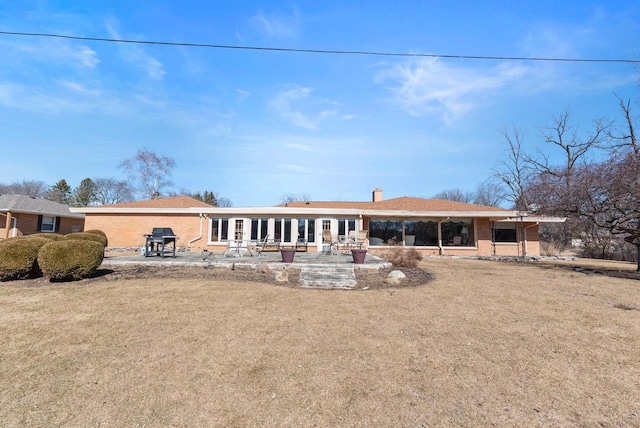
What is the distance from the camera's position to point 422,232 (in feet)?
63.5

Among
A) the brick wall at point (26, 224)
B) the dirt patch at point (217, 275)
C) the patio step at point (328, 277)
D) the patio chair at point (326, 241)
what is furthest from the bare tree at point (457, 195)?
the brick wall at point (26, 224)

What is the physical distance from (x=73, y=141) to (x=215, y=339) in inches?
811

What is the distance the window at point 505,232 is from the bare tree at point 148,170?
32449mm

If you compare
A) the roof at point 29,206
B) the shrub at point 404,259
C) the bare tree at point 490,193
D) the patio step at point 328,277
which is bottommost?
the patio step at point 328,277

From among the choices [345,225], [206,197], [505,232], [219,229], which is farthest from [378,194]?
[206,197]

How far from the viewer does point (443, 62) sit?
9180 mm

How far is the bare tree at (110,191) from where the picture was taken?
134 ft

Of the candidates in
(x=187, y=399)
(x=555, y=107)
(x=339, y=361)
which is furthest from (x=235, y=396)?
(x=555, y=107)

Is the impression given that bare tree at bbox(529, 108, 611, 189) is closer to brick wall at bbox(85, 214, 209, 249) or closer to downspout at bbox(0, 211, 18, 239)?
brick wall at bbox(85, 214, 209, 249)

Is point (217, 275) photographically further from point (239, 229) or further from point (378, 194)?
point (378, 194)

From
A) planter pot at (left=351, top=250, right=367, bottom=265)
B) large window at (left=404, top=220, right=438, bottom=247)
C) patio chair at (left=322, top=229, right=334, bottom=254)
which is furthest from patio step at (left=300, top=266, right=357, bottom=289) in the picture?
large window at (left=404, top=220, right=438, bottom=247)

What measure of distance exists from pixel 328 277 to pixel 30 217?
24359 millimetres

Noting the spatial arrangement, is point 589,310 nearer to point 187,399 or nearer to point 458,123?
point 187,399

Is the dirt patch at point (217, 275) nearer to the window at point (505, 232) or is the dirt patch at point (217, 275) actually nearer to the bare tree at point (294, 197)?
the window at point (505, 232)
